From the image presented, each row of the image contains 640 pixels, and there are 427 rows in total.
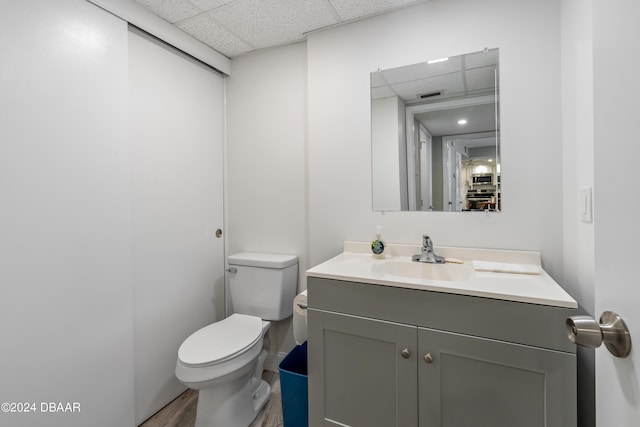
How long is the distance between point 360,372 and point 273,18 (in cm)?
189

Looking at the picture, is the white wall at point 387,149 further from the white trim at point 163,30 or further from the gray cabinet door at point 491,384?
the white trim at point 163,30

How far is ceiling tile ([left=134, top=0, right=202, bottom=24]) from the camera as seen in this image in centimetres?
150

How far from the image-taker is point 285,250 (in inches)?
78.4

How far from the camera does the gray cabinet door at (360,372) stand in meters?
1.09

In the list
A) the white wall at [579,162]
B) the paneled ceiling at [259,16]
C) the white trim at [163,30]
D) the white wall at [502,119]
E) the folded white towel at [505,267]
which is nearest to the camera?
the white wall at [579,162]

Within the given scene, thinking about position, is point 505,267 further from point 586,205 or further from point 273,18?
point 273,18

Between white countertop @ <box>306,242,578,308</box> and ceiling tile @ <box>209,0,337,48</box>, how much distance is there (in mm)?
1327

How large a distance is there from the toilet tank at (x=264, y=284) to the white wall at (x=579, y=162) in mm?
1422

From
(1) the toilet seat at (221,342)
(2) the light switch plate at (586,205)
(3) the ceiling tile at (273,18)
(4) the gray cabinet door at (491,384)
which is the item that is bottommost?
(1) the toilet seat at (221,342)

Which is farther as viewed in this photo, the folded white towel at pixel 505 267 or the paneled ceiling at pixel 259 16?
the paneled ceiling at pixel 259 16

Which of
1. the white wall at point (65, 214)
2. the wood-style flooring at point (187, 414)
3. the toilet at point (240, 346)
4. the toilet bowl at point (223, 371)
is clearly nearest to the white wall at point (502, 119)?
the toilet at point (240, 346)

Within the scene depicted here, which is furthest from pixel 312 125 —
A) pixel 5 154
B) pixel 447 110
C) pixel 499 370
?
pixel 499 370

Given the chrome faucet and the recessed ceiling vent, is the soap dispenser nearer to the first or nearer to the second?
the chrome faucet

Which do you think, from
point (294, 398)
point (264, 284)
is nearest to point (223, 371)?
point (294, 398)
